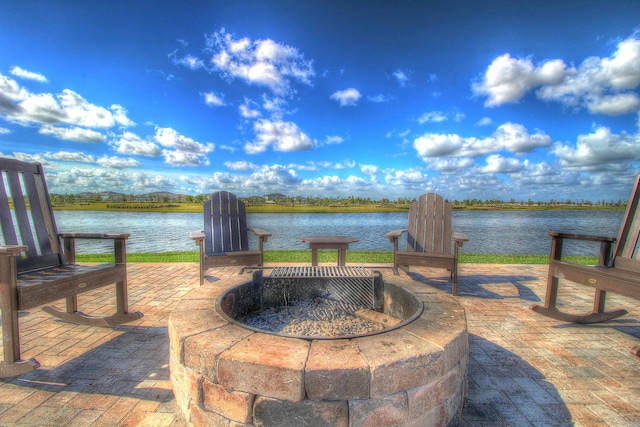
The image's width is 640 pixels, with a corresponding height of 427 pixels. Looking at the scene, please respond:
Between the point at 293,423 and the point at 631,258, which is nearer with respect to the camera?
the point at 293,423

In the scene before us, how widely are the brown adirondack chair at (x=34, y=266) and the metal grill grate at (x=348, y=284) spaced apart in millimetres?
1381

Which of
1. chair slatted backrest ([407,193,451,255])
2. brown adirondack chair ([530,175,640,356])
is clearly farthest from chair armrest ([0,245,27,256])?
brown adirondack chair ([530,175,640,356])

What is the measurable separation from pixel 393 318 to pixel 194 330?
131 centimetres

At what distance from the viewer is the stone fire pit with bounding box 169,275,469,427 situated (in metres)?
1.13

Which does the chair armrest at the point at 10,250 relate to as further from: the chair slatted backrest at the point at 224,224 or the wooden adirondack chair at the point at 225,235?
the chair slatted backrest at the point at 224,224

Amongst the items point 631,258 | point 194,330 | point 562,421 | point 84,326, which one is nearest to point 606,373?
point 562,421

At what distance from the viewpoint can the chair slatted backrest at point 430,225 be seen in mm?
3957

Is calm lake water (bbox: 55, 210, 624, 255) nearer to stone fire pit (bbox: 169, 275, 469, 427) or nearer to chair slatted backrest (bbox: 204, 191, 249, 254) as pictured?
stone fire pit (bbox: 169, 275, 469, 427)

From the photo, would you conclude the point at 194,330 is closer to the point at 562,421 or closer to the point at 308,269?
the point at 308,269

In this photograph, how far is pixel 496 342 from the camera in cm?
240

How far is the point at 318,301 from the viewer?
7.64 ft

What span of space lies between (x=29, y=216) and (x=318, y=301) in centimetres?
238

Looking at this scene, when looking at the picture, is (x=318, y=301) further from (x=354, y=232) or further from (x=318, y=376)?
(x=354, y=232)

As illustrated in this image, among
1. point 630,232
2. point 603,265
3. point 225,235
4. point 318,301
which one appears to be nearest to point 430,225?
point 603,265
